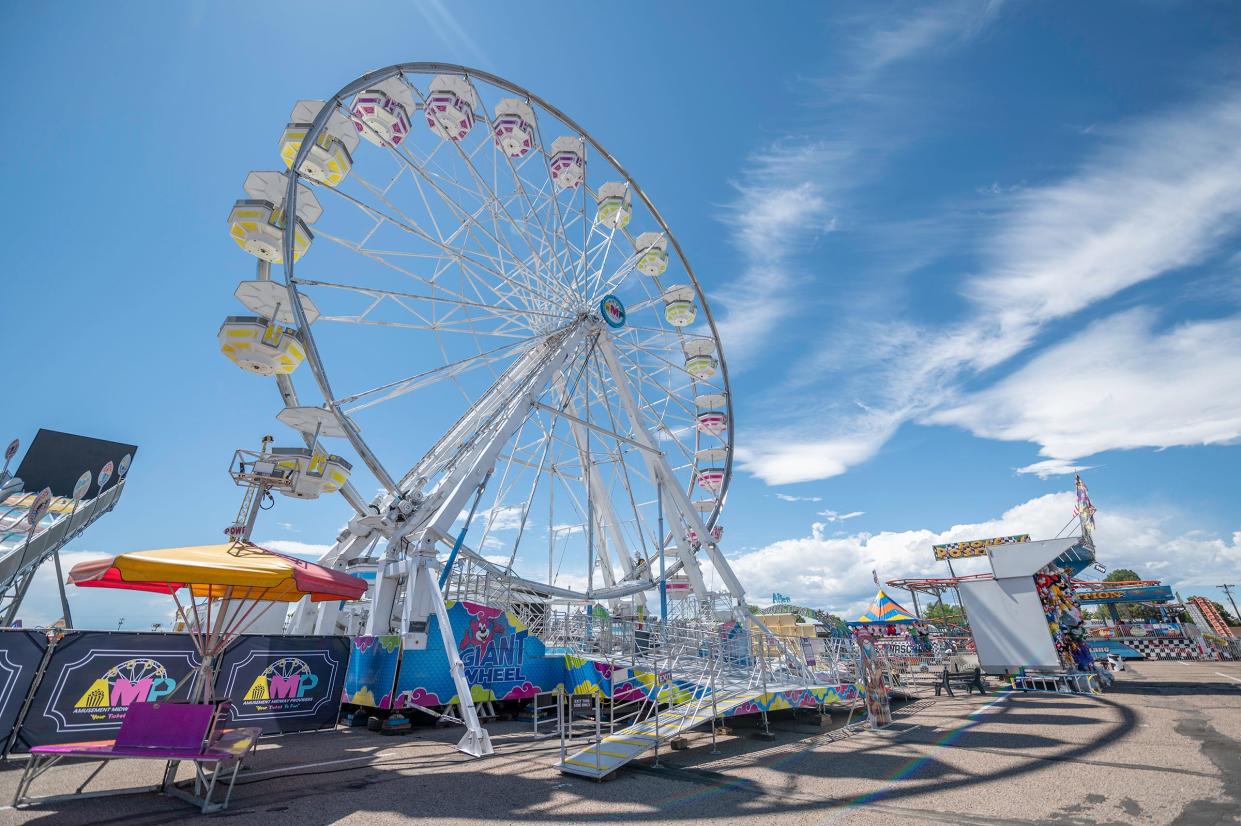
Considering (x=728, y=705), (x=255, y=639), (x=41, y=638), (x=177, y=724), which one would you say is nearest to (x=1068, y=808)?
(x=728, y=705)

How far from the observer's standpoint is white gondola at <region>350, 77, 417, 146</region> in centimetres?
1256

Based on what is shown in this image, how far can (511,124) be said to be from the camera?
1452cm

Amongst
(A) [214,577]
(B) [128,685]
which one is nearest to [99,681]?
(B) [128,685]

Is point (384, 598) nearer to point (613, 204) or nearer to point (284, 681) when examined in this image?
point (284, 681)

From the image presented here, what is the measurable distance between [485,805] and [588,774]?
1.41 metres

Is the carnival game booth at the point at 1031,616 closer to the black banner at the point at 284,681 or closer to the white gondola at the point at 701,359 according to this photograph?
the white gondola at the point at 701,359

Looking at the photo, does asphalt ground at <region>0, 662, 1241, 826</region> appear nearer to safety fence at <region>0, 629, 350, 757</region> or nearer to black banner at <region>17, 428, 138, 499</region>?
safety fence at <region>0, 629, 350, 757</region>

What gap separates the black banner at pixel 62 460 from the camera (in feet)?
109

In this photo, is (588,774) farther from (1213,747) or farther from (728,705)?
(1213,747)

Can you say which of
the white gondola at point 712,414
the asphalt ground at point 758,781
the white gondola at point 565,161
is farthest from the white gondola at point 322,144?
the white gondola at point 712,414

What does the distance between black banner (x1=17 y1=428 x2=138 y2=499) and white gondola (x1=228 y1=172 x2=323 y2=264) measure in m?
31.8

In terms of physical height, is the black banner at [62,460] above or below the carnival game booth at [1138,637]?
above

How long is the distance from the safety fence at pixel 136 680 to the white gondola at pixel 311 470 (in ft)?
8.38

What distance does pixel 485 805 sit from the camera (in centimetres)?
534
